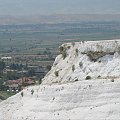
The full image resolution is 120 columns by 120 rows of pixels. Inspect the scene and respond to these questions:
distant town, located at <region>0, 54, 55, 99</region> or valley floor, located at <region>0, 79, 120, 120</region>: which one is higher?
valley floor, located at <region>0, 79, 120, 120</region>

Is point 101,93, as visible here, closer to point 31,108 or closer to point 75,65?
point 31,108

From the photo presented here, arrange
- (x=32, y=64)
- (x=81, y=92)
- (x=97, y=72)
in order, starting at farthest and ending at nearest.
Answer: (x=32, y=64)
(x=97, y=72)
(x=81, y=92)

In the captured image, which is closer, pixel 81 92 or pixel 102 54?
pixel 81 92

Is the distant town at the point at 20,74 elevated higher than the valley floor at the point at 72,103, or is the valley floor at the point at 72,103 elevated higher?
the valley floor at the point at 72,103

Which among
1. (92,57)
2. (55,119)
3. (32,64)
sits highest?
(92,57)

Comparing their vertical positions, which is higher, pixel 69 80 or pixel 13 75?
pixel 69 80

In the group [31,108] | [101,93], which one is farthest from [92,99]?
[31,108]

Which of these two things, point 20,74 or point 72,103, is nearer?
point 72,103

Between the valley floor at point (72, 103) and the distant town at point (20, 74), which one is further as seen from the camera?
the distant town at point (20, 74)

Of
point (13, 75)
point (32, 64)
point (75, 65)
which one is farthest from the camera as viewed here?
point (32, 64)

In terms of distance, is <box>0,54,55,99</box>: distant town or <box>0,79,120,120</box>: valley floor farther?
<box>0,54,55,99</box>: distant town

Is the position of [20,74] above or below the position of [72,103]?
→ below
